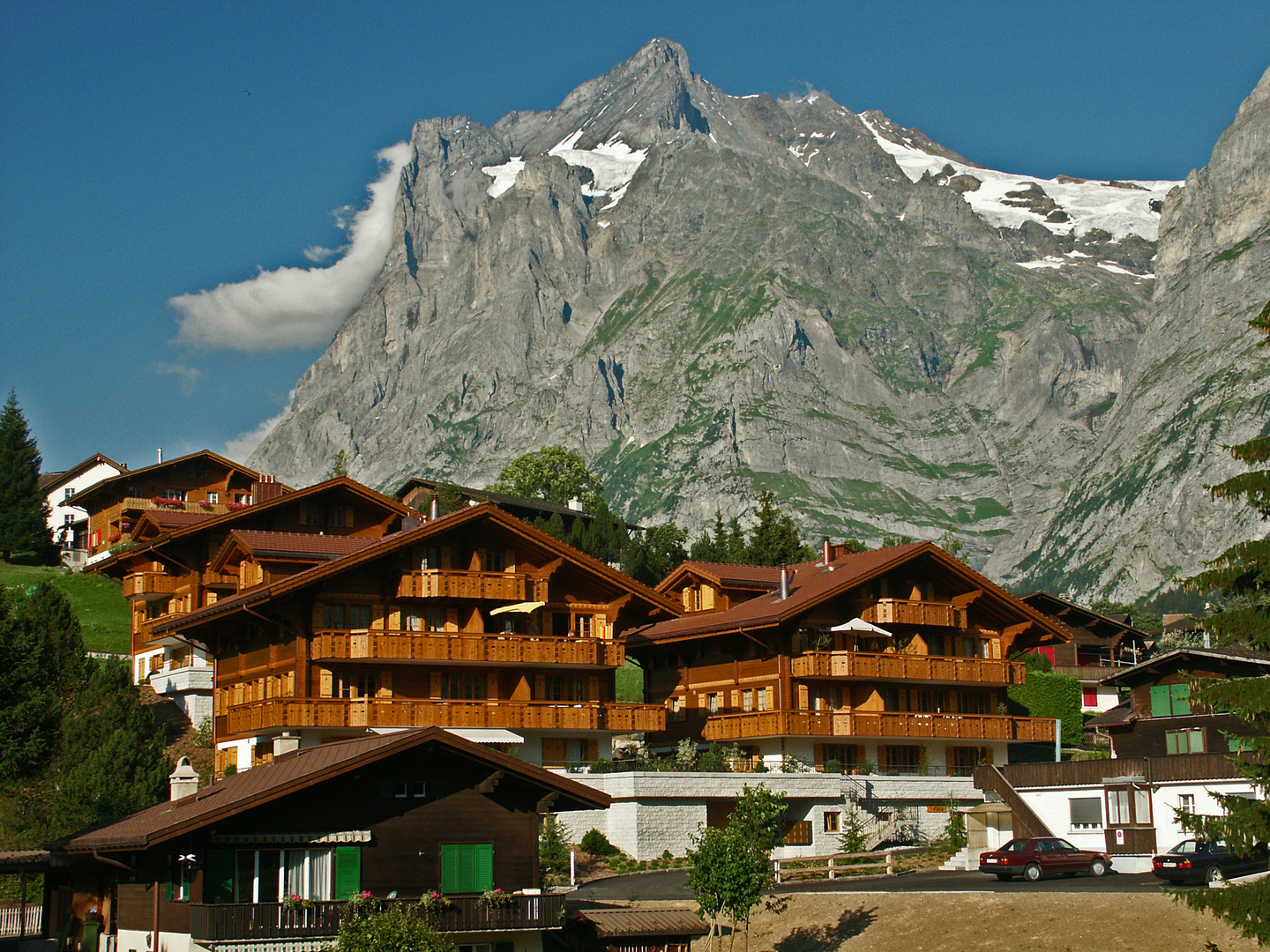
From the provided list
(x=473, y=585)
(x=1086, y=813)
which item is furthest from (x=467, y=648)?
(x=1086, y=813)

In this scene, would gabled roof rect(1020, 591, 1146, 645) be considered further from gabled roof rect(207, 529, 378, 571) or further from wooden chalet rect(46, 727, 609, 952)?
wooden chalet rect(46, 727, 609, 952)

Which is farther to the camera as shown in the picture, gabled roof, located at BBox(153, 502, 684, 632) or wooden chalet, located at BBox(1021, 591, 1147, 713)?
wooden chalet, located at BBox(1021, 591, 1147, 713)

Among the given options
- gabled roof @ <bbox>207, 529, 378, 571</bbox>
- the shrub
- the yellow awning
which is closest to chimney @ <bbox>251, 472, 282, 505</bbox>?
gabled roof @ <bbox>207, 529, 378, 571</bbox>

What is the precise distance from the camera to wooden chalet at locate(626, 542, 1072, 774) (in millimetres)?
62625

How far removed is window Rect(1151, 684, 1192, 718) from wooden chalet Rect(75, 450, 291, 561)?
64.7 m

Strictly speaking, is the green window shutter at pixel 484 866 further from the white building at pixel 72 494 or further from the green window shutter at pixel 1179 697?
the white building at pixel 72 494

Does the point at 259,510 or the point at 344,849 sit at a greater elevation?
the point at 259,510

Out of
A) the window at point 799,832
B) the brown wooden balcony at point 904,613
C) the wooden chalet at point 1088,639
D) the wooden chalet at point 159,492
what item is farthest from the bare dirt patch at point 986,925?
the wooden chalet at point 159,492

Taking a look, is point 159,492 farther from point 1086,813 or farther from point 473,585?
point 1086,813

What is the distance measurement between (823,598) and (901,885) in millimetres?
18770

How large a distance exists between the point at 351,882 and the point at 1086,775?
3156cm

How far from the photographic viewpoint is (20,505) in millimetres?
103500

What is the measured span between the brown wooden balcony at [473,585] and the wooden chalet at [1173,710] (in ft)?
82.5

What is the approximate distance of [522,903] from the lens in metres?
32.9
